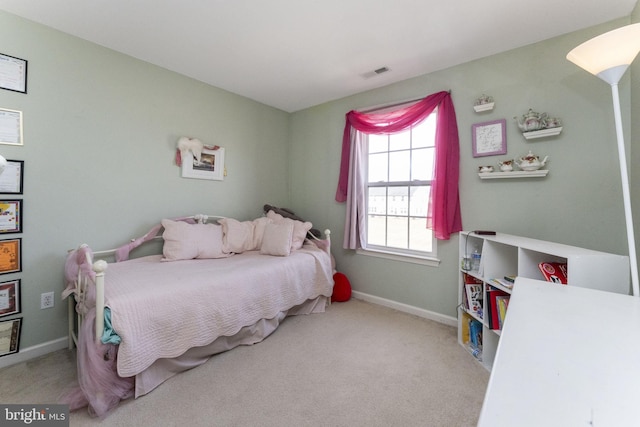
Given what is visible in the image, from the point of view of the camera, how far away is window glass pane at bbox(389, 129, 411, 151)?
2779mm

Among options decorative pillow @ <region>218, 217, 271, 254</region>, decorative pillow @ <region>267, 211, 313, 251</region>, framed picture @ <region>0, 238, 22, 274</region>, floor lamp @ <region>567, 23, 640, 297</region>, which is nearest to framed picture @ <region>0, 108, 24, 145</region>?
framed picture @ <region>0, 238, 22, 274</region>

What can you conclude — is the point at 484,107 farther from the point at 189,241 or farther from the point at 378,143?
the point at 189,241

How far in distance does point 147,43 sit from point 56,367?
8.06ft

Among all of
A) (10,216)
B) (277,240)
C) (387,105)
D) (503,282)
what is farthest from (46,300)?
(387,105)

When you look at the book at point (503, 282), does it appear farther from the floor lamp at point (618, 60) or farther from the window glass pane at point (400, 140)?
the window glass pane at point (400, 140)

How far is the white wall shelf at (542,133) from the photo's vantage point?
1.94 meters

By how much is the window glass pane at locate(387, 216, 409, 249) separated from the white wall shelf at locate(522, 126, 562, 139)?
1215 millimetres

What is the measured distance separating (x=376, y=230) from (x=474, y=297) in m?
1.21

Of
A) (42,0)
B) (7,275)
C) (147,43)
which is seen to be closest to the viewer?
(42,0)

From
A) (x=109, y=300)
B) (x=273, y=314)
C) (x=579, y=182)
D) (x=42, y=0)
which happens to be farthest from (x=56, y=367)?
(x=579, y=182)

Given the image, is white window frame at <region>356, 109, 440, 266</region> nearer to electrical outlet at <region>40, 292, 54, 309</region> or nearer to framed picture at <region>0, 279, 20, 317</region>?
electrical outlet at <region>40, 292, 54, 309</region>

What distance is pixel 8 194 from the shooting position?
1.80 m

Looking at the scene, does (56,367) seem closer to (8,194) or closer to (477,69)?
(8,194)

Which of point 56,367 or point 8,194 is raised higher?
point 8,194
